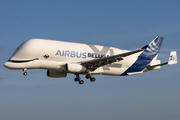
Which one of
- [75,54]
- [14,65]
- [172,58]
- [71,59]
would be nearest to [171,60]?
[172,58]

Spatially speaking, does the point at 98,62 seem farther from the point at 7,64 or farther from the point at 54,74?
the point at 7,64

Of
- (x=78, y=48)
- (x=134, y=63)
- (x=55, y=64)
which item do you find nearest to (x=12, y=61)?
(x=55, y=64)

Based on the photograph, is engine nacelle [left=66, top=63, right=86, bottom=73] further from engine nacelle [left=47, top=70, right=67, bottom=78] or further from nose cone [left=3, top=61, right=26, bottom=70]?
nose cone [left=3, top=61, right=26, bottom=70]

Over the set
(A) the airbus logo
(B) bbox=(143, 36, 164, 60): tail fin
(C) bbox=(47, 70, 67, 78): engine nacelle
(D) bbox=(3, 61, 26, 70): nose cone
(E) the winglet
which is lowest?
(C) bbox=(47, 70, 67, 78): engine nacelle

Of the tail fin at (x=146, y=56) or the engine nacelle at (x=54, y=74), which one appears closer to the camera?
the engine nacelle at (x=54, y=74)

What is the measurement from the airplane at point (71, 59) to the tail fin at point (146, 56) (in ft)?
0.62

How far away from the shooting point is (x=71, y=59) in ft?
151

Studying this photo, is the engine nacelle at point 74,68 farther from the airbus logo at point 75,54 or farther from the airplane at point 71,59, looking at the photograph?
the airbus logo at point 75,54

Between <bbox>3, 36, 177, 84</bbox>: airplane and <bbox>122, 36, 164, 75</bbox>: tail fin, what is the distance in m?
0.19

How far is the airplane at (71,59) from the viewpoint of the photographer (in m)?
43.7

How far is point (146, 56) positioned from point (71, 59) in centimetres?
1588

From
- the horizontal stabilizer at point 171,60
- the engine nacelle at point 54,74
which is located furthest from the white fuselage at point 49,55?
the horizontal stabilizer at point 171,60

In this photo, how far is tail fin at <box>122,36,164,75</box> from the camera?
53250 mm

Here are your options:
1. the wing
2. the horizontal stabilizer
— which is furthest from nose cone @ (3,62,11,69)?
the horizontal stabilizer
